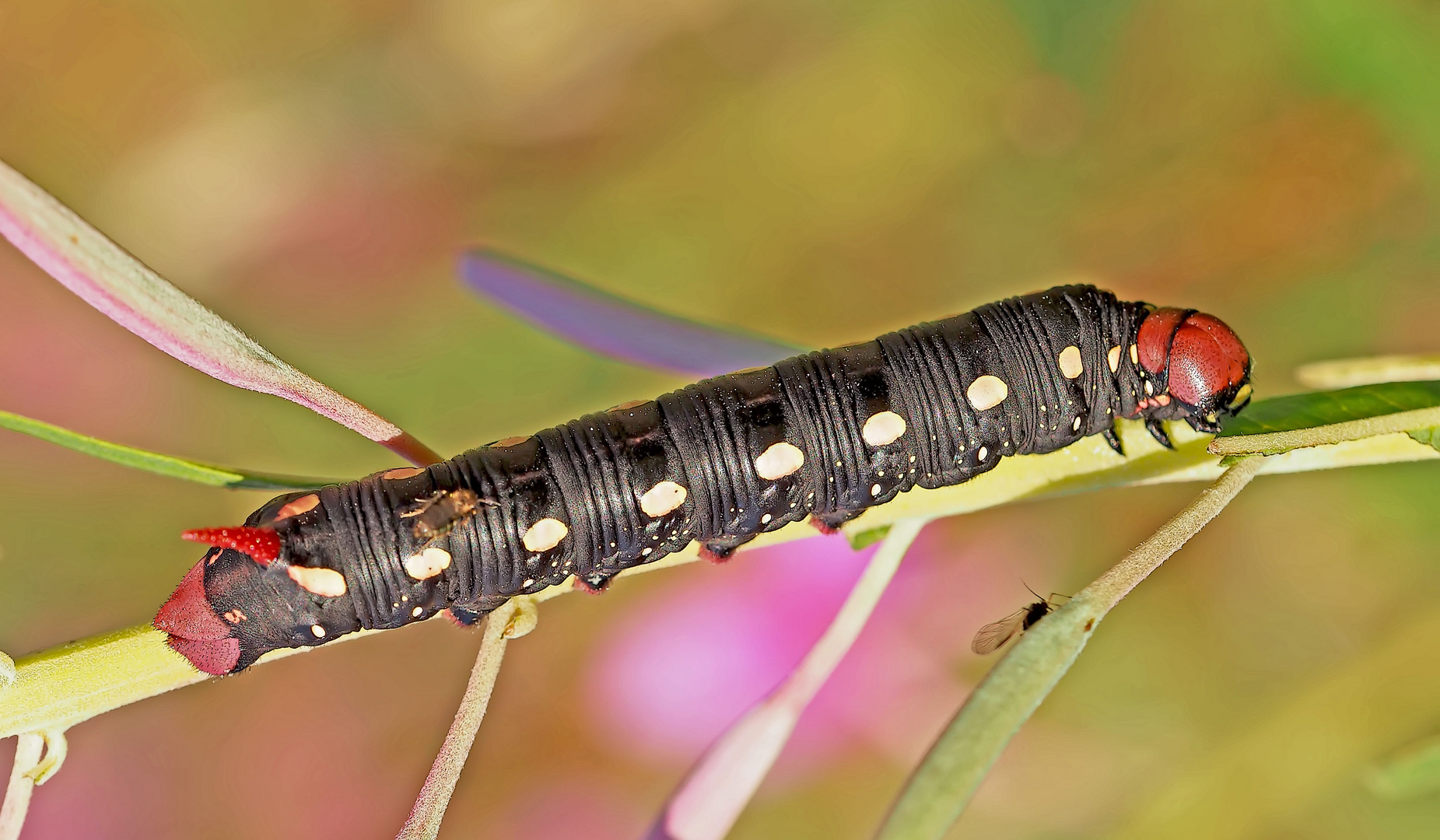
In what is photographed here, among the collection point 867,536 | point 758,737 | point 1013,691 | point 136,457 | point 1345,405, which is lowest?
point 758,737

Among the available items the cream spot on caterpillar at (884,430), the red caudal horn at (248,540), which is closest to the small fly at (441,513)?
the red caudal horn at (248,540)

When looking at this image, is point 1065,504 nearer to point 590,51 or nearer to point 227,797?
point 590,51

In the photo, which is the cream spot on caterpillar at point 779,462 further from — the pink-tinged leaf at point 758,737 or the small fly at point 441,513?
the small fly at point 441,513

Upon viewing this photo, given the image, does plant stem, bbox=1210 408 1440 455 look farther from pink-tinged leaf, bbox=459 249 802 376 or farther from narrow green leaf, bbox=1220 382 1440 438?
pink-tinged leaf, bbox=459 249 802 376

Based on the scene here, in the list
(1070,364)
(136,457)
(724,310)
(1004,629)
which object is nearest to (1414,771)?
→ (1004,629)

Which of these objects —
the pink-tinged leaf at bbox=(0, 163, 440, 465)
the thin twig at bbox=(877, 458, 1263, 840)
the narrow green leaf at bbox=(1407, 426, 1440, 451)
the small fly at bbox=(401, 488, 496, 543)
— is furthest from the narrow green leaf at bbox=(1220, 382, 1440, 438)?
the pink-tinged leaf at bbox=(0, 163, 440, 465)

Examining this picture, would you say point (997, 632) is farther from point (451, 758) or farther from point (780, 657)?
point (780, 657)
